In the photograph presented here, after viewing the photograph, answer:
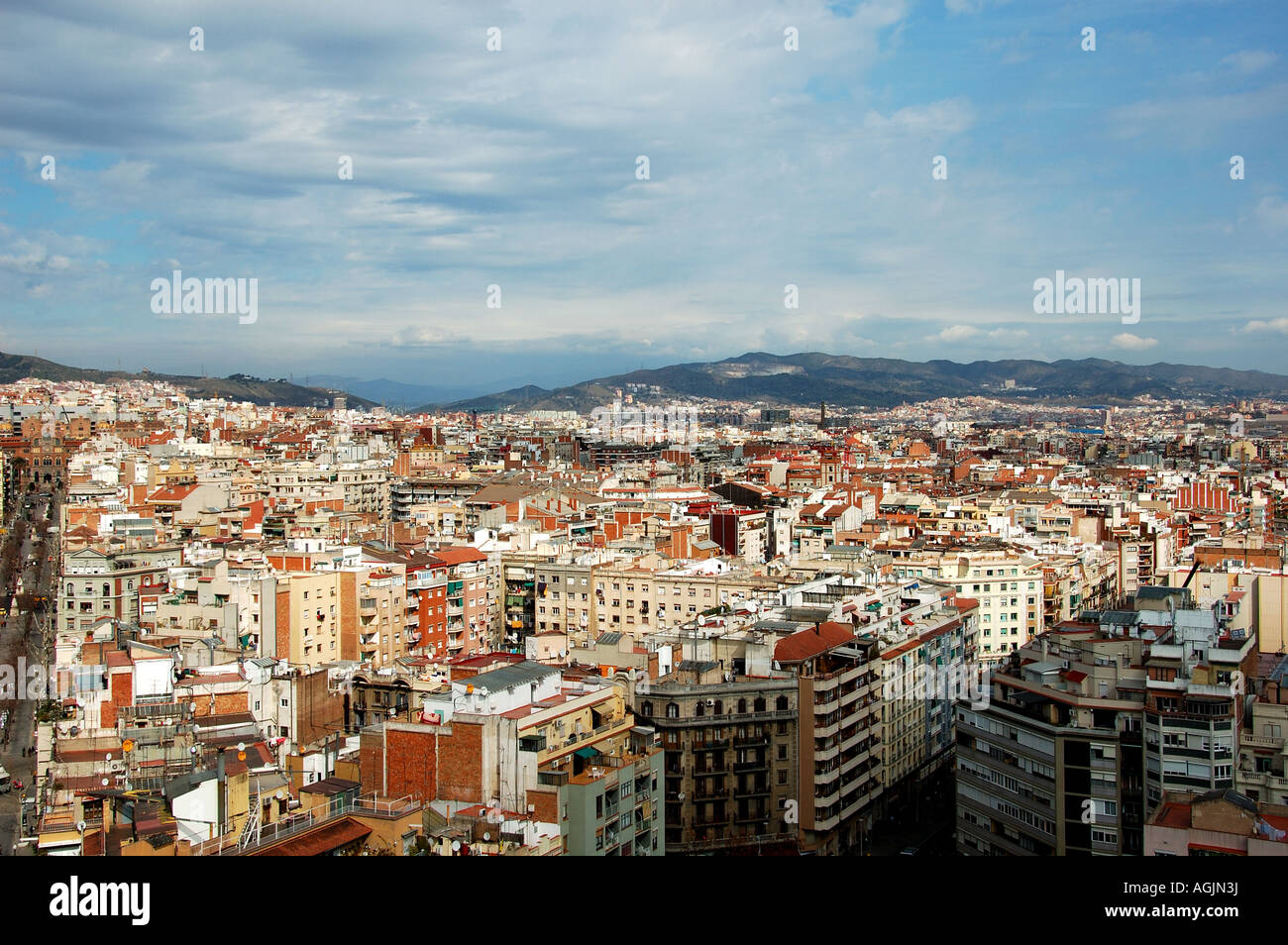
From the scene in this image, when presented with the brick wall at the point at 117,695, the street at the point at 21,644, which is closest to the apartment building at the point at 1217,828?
the street at the point at 21,644

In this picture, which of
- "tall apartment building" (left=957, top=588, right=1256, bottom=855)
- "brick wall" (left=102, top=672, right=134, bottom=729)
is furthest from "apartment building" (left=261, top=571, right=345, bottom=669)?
"tall apartment building" (left=957, top=588, right=1256, bottom=855)

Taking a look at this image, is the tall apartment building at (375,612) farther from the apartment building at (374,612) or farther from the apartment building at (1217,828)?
the apartment building at (1217,828)

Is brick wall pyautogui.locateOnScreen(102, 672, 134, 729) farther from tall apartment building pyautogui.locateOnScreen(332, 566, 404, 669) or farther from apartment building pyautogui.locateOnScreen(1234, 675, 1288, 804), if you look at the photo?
apartment building pyautogui.locateOnScreen(1234, 675, 1288, 804)

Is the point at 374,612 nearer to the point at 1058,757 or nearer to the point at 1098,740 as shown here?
the point at 1058,757

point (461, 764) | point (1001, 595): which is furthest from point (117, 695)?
point (1001, 595)
